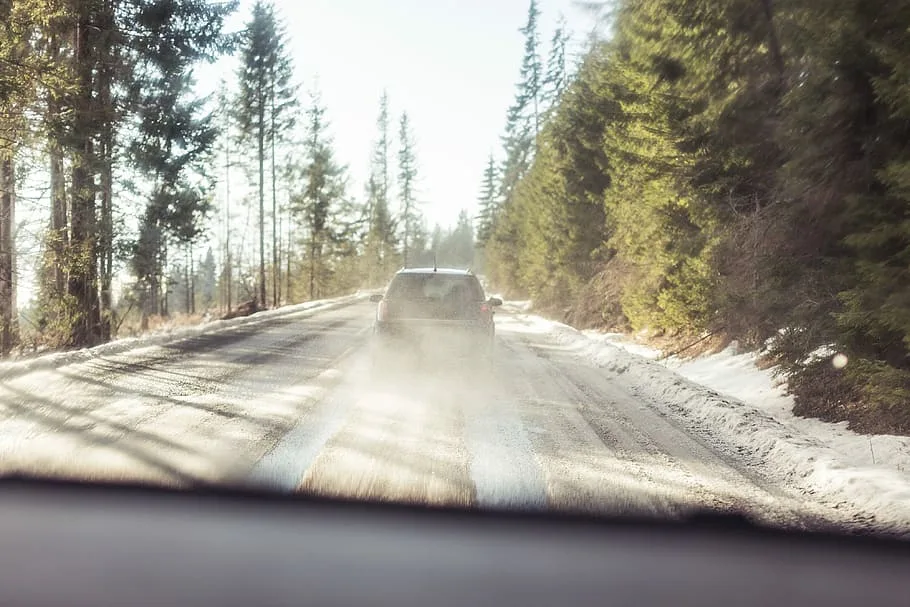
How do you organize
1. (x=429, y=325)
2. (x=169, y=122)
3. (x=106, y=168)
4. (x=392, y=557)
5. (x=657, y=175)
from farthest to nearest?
(x=169, y=122), (x=106, y=168), (x=657, y=175), (x=429, y=325), (x=392, y=557)

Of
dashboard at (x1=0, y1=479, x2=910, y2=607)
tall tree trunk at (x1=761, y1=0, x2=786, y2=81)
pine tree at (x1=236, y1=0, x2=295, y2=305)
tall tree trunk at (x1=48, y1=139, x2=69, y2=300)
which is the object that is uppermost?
pine tree at (x1=236, y1=0, x2=295, y2=305)

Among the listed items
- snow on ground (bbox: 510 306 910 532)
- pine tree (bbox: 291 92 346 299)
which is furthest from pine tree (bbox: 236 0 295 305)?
snow on ground (bbox: 510 306 910 532)

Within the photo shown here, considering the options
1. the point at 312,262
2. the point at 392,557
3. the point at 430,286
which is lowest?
the point at 392,557

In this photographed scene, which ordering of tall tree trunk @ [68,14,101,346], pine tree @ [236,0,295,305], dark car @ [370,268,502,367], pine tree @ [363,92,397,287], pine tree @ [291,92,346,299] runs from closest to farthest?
dark car @ [370,268,502,367]
tall tree trunk @ [68,14,101,346]
pine tree @ [236,0,295,305]
pine tree @ [291,92,346,299]
pine tree @ [363,92,397,287]

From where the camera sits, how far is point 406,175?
76.8 meters

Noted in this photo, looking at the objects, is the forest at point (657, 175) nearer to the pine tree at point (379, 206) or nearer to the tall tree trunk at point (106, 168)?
the tall tree trunk at point (106, 168)

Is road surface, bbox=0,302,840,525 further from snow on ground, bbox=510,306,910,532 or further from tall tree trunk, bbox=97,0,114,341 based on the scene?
tall tree trunk, bbox=97,0,114,341

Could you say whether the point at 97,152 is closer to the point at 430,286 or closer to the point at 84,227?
the point at 84,227

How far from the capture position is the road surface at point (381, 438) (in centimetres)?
491

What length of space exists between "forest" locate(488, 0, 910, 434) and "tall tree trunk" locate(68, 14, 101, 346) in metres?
10.2

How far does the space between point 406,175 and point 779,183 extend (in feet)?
230

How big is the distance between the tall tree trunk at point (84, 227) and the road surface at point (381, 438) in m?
4.01

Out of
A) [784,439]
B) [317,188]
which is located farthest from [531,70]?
[784,439]

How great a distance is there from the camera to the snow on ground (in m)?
4.88
